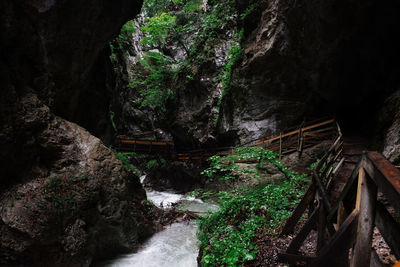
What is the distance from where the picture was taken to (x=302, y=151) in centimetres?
977

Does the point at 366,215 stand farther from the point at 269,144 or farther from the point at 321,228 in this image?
the point at 269,144

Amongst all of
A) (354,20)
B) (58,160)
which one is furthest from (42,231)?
(354,20)

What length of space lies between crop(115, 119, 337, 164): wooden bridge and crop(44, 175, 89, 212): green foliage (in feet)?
28.3

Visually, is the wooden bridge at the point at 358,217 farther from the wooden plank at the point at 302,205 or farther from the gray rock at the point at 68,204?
the gray rock at the point at 68,204

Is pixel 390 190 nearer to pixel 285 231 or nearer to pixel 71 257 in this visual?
pixel 285 231

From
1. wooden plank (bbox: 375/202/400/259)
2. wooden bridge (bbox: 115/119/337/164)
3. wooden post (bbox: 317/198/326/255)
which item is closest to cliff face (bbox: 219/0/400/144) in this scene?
wooden bridge (bbox: 115/119/337/164)

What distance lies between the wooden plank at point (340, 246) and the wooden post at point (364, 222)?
0.05 metres

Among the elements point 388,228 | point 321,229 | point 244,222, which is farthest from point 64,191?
point 388,228

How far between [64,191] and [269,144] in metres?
9.95

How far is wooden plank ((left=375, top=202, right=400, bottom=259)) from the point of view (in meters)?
1.23

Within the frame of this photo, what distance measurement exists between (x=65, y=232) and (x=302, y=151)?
986cm

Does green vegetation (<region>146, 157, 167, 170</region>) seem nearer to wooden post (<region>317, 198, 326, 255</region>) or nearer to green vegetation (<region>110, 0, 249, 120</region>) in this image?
green vegetation (<region>110, 0, 249, 120</region>)

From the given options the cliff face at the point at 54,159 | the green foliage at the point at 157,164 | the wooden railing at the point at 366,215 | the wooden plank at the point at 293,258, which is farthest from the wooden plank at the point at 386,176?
the green foliage at the point at 157,164

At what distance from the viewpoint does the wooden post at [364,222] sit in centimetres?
134
